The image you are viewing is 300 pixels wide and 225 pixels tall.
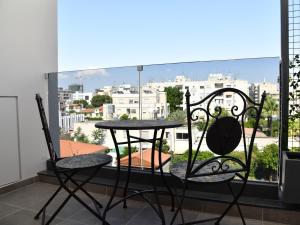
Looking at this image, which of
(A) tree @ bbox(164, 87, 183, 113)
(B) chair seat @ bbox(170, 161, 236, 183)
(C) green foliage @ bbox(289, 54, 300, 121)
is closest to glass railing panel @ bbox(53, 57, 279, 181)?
(A) tree @ bbox(164, 87, 183, 113)

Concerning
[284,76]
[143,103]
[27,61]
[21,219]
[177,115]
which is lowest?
[21,219]

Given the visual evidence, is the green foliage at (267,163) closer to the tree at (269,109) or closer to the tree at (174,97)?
the tree at (269,109)

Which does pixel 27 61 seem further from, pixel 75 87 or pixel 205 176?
pixel 205 176

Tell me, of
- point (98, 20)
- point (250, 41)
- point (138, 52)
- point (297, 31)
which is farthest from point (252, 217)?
point (98, 20)

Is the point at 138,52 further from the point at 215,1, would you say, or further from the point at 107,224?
the point at 107,224

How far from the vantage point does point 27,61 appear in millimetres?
3070

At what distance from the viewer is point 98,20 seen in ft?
17.4

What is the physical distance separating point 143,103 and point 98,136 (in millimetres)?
711

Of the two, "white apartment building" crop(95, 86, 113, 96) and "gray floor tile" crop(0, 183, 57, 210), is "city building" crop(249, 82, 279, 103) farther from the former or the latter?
"gray floor tile" crop(0, 183, 57, 210)

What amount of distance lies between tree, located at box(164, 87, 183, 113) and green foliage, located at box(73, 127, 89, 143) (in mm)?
1153

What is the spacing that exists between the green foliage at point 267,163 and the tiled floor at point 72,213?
0.41 meters

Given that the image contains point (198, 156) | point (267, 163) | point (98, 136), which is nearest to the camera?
point (267, 163)

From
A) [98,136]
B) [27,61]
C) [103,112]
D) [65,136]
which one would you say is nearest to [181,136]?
[103,112]

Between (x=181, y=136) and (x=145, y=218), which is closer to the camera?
(x=145, y=218)
